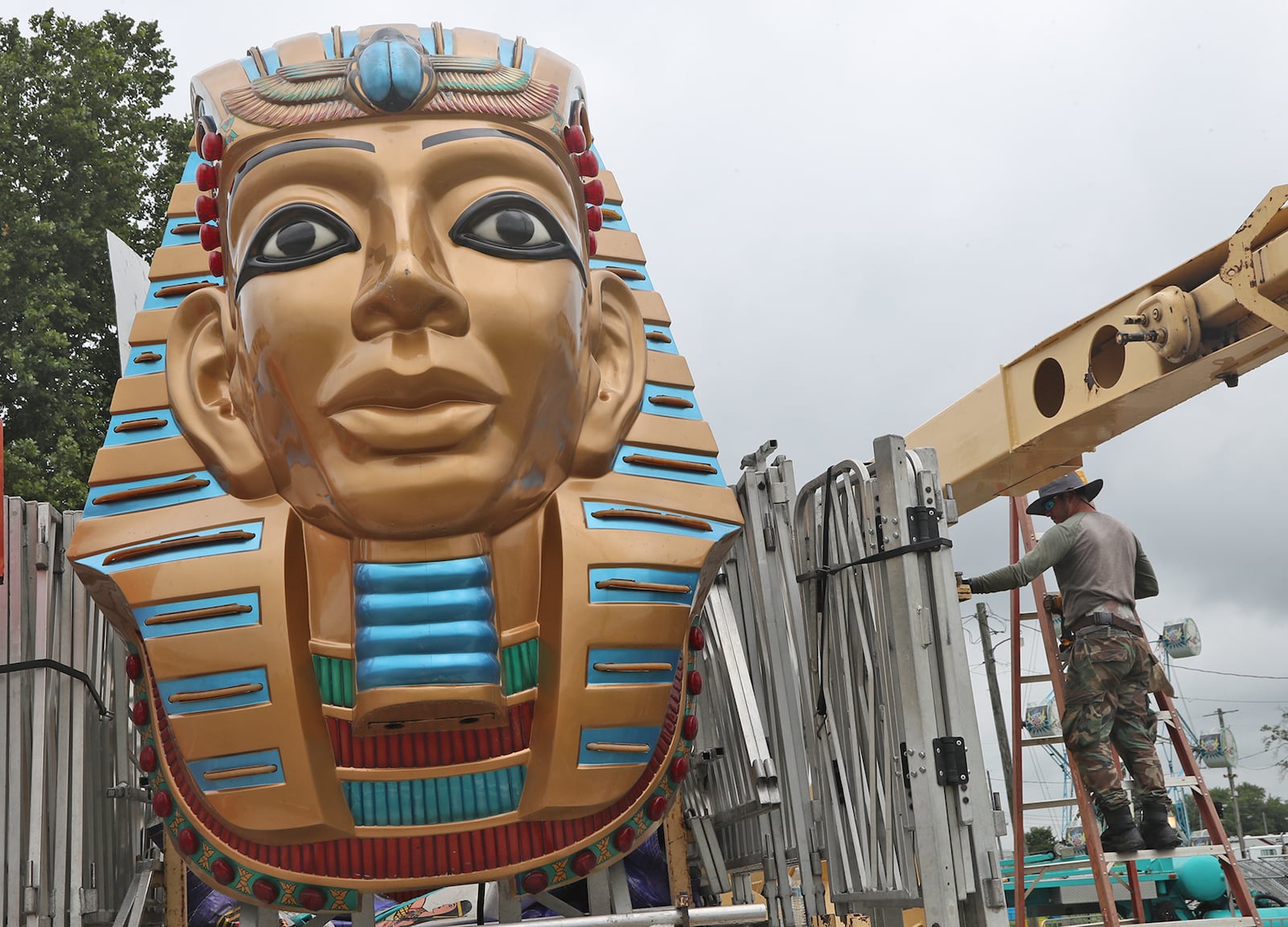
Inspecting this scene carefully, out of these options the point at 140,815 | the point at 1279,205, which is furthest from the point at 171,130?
the point at 1279,205

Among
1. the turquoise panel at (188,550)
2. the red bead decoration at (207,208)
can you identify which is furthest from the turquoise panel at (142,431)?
the red bead decoration at (207,208)

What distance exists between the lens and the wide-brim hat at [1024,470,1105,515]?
22.4ft

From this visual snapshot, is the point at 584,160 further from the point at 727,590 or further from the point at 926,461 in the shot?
the point at 727,590

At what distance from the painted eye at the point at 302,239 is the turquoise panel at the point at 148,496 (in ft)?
3.04

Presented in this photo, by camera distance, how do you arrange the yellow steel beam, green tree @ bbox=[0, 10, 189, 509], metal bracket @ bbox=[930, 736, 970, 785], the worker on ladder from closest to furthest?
metal bracket @ bbox=[930, 736, 970, 785] → the yellow steel beam → the worker on ladder → green tree @ bbox=[0, 10, 189, 509]

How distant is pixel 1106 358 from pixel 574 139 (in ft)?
10.2

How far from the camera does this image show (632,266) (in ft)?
19.2

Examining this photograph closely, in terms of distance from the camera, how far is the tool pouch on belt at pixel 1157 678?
6449 mm

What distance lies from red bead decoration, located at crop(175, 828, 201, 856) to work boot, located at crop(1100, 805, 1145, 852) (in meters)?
4.02

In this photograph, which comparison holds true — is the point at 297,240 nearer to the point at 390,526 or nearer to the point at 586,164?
the point at 390,526

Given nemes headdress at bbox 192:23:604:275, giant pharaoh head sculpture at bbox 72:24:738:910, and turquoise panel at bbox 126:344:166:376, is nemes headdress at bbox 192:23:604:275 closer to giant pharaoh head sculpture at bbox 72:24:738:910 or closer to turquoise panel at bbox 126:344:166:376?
giant pharaoh head sculpture at bbox 72:24:738:910

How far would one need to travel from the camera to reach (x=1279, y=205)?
17.7 ft

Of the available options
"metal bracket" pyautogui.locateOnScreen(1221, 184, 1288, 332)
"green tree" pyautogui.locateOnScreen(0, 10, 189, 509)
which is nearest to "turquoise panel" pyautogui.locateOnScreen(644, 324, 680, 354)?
"metal bracket" pyautogui.locateOnScreen(1221, 184, 1288, 332)

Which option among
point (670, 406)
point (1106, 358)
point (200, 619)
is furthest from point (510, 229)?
point (1106, 358)
